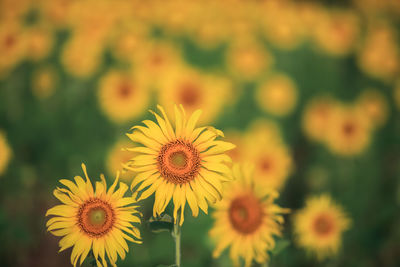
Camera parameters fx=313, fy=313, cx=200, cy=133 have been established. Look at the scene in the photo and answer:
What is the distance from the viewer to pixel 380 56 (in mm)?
4527

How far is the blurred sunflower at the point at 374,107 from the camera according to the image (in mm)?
3930

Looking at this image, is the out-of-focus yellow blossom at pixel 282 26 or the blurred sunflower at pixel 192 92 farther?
the out-of-focus yellow blossom at pixel 282 26

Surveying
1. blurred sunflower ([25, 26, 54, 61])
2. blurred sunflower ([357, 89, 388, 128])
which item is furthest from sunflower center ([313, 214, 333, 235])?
blurred sunflower ([25, 26, 54, 61])

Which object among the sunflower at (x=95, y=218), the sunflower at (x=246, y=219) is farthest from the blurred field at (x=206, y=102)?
the sunflower at (x=95, y=218)

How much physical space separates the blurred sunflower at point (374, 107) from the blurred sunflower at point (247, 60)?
4.69 ft

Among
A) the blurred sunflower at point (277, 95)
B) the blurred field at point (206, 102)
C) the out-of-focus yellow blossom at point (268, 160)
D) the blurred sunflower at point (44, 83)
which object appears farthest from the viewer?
the blurred sunflower at point (277, 95)

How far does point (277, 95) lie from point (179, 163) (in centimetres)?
346

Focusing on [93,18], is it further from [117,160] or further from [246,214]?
[246,214]

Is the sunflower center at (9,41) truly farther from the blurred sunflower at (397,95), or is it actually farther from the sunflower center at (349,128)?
the blurred sunflower at (397,95)

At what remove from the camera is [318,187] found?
343 centimetres

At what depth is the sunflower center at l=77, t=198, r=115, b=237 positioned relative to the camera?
48.2 inches

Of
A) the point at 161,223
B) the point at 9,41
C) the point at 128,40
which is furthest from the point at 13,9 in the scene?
the point at 161,223

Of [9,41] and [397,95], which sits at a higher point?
[9,41]

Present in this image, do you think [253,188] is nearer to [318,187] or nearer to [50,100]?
[318,187]
